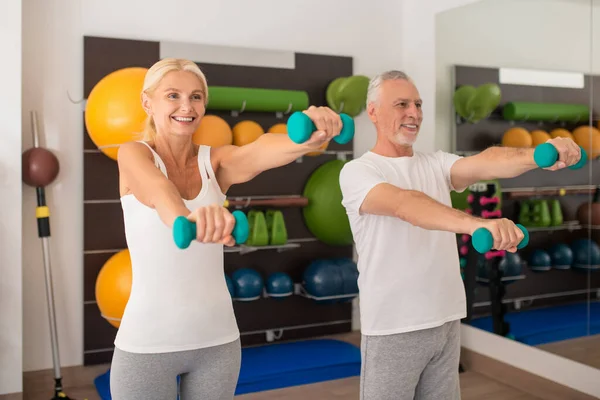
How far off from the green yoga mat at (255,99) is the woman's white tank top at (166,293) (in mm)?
2575

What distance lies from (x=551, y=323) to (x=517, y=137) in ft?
3.66

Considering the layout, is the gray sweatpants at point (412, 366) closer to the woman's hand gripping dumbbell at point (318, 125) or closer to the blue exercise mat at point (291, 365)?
the woman's hand gripping dumbbell at point (318, 125)

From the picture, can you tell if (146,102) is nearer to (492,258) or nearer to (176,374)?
(176,374)

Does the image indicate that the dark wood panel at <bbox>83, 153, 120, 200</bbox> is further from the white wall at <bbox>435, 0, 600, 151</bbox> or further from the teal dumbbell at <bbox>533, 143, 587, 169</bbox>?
the teal dumbbell at <bbox>533, 143, 587, 169</bbox>

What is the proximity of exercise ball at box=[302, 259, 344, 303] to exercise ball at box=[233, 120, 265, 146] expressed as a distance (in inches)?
39.4

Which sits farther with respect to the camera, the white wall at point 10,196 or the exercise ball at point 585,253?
the white wall at point 10,196

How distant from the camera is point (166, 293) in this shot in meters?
1.76

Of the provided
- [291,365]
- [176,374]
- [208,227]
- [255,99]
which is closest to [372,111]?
[176,374]

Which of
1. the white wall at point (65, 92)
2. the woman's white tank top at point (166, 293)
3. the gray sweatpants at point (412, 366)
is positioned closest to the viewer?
the woman's white tank top at point (166, 293)

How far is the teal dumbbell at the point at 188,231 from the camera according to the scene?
4.30 feet

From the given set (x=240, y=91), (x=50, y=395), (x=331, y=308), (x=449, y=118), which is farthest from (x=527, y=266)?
(x=50, y=395)

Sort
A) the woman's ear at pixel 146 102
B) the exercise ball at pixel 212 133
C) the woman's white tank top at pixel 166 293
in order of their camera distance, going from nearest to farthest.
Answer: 1. the woman's white tank top at pixel 166 293
2. the woman's ear at pixel 146 102
3. the exercise ball at pixel 212 133

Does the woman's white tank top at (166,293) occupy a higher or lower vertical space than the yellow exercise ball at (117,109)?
lower

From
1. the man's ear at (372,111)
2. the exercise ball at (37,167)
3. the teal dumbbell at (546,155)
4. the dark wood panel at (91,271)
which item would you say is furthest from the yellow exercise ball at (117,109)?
the teal dumbbell at (546,155)
